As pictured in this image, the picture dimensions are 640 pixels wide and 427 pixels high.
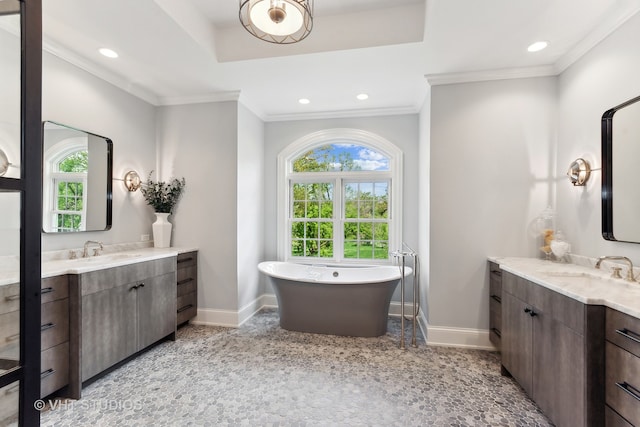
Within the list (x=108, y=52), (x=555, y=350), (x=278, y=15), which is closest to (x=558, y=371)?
(x=555, y=350)

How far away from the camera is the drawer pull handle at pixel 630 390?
4.33 feet

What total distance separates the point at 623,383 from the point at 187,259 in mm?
3542

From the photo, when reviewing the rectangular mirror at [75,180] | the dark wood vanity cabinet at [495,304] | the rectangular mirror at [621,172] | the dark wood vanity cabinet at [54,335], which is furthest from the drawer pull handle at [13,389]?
the rectangular mirror at [621,172]

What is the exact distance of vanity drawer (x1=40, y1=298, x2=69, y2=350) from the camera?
1994 millimetres

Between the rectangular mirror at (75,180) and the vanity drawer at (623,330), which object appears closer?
the vanity drawer at (623,330)

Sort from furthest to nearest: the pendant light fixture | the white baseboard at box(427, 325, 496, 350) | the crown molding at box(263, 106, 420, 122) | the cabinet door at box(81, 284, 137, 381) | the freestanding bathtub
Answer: the crown molding at box(263, 106, 420, 122), the freestanding bathtub, the white baseboard at box(427, 325, 496, 350), the cabinet door at box(81, 284, 137, 381), the pendant light fixture

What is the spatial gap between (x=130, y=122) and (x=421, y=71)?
3129 mm

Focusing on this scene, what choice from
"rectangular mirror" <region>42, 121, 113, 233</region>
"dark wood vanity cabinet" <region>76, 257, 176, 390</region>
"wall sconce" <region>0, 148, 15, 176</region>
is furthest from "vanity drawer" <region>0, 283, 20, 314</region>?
"rectangular mirror" <region>42, 121, 113, 233</region>

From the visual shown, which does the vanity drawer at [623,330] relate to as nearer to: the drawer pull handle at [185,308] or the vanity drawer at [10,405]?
the vanity drawer at [10,405]

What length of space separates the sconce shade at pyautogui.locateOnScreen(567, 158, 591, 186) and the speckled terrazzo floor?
1.69 meters

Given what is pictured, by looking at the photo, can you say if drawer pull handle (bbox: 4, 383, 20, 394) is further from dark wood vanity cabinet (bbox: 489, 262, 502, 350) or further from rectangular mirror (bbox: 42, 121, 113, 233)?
dark wood vanity cabinet (bbox: 489, 262, 502, 350)

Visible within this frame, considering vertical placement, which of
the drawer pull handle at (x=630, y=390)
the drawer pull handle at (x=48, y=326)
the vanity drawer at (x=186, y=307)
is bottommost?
the vanity drawer at (x=186, y=307)

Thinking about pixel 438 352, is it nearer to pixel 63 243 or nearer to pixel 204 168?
pixel 204 168

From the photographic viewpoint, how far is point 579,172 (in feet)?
8.13
